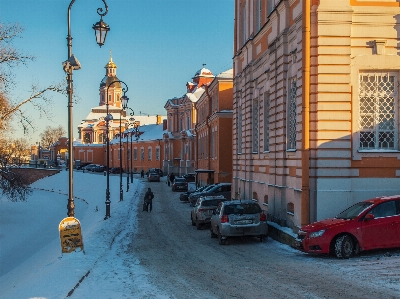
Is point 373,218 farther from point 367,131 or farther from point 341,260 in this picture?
point 367,131

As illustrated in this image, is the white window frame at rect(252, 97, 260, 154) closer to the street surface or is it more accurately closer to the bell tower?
the street surface

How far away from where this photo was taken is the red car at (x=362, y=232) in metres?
12.7

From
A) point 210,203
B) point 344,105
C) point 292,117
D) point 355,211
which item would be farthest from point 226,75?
point 355,211

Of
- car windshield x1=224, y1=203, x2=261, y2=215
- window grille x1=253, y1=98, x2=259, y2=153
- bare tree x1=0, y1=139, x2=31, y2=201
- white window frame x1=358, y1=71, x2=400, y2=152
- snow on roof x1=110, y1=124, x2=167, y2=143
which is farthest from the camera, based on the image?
snow on roof x1=110, y1=124, x2=167, y2=143

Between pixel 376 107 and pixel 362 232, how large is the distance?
4.82 meters

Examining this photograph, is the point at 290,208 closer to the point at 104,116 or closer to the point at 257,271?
the point at 257,271

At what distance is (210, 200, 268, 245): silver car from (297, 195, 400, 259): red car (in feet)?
12.4

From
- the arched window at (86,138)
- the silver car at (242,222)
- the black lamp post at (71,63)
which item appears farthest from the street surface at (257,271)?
the arched window at (86,138)

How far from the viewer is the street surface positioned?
955 cm

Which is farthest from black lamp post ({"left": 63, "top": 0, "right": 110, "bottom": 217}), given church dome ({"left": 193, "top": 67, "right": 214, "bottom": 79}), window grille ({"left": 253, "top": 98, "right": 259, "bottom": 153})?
church dome ({"left": 193, "top": 67, "right": 214, "bottom": 79})

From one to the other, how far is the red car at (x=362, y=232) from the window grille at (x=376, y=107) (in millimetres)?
3232

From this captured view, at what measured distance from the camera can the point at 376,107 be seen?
628 inches

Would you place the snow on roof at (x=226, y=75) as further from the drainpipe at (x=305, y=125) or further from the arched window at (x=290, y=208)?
the drainpipe at (x=305, y=125)

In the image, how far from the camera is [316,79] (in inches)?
612
